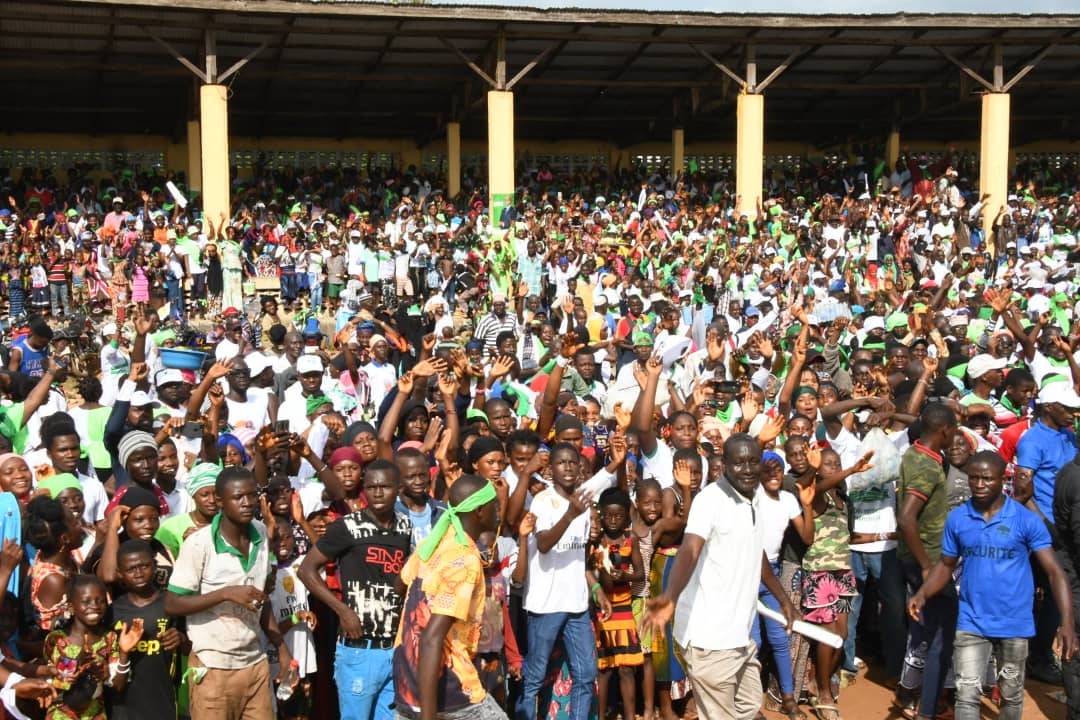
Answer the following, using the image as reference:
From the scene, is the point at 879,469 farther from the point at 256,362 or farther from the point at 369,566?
the point at 256,362

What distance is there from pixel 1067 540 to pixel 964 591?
88 cm

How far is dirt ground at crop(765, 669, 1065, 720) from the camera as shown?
20.2 feet

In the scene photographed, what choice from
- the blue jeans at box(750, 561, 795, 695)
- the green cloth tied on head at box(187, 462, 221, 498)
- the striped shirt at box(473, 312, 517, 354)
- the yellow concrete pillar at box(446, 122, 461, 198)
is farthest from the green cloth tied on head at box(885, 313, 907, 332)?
the yellow concrete pillar at box(446, 122, 461, 198)

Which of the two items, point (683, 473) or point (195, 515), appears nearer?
point (195, 515)

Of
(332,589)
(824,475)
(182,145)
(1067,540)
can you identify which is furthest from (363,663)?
(182,145)

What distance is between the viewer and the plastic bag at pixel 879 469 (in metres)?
6.43

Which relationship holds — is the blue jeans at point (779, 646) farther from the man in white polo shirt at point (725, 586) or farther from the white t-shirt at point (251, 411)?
the white t-shirt at point (251, 411)

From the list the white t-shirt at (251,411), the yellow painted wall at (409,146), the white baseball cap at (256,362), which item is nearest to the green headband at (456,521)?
the white t-shirt at (251,411)

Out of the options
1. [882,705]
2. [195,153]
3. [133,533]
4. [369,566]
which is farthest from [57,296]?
[882,705]

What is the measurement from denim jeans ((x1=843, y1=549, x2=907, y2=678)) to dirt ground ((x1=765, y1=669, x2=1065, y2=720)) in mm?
139

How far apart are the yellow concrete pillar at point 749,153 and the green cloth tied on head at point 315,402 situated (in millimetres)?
13447

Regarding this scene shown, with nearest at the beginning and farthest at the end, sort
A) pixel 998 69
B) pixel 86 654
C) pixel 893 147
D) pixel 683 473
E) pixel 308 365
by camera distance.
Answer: pixel 86 654, pixel 683 473, pixel 308 365, pixel 998 69, pixel 893 147

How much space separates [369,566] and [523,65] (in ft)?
57.4

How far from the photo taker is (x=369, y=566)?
185 inches
